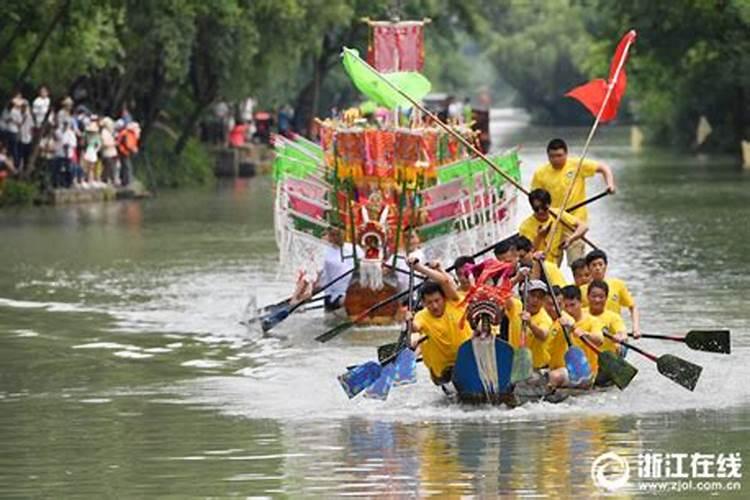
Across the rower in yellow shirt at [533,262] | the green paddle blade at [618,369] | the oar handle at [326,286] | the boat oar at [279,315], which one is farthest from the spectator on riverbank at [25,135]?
the green paddle blade at [618,369]

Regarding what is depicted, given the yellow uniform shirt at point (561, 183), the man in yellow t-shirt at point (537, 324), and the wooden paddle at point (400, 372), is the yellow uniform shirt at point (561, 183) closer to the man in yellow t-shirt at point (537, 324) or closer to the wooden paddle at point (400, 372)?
the man in yellow t-shirt at point (537, 324)

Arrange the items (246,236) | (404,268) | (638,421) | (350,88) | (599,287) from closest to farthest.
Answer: (638,421) → (599,287) → (404,268) → (246,236) → (350,88)

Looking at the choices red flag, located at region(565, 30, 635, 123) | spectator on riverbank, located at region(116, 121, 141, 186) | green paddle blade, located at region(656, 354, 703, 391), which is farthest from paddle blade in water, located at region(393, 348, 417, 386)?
spectator on riverbank, located at region(116, 121, 141, 186)

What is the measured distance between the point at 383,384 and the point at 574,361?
138 cm

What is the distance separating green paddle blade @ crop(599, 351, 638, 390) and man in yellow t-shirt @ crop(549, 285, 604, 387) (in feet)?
0.43

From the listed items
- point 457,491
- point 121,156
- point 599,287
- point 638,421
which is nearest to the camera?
point 457,491

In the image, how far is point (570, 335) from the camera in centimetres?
1686

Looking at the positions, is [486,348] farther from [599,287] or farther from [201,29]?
[201,29]

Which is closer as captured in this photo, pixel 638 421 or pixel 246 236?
pixel 638 421

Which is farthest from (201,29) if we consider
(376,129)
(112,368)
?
(112,368)

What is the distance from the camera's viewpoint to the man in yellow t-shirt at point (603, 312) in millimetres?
17328

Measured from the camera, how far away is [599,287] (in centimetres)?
1745

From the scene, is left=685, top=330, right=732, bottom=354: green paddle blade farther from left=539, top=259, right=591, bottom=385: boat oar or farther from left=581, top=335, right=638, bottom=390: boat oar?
left=539, top=259, right=591, bottom=385: boat oar

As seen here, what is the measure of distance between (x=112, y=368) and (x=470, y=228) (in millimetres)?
4654
